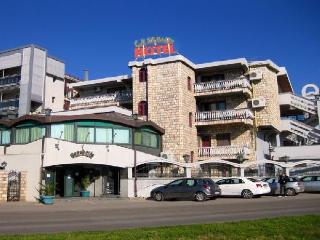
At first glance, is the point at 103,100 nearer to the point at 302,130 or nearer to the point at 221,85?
the point at 221,85

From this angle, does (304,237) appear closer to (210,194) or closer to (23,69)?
(210,194)

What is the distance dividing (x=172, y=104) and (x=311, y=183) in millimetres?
14015

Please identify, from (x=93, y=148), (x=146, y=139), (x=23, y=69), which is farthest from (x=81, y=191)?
(x=23, y=69)

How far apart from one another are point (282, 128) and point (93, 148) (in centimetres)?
2144

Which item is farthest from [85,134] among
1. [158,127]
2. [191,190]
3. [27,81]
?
[27,81]

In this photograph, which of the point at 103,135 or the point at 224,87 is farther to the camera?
the point at 224,87

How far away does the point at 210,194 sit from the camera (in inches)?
1055

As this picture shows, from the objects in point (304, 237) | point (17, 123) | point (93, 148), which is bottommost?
point (304, 237)

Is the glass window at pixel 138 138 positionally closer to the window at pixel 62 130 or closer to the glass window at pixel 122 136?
Result: the glass window at pixel 122 136

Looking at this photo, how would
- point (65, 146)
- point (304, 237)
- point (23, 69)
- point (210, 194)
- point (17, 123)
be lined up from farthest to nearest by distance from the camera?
point (23, 69), point (17, 123), point (65, 146), point (210, 194), point (304, 237)

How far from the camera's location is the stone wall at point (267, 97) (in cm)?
4112

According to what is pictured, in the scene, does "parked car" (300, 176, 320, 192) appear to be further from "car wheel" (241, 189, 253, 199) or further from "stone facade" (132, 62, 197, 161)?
"stone facade" (132, 62, 197, 161)

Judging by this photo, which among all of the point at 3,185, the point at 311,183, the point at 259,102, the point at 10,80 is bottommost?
the point at 311,183

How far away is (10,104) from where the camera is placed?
49.9 meters
